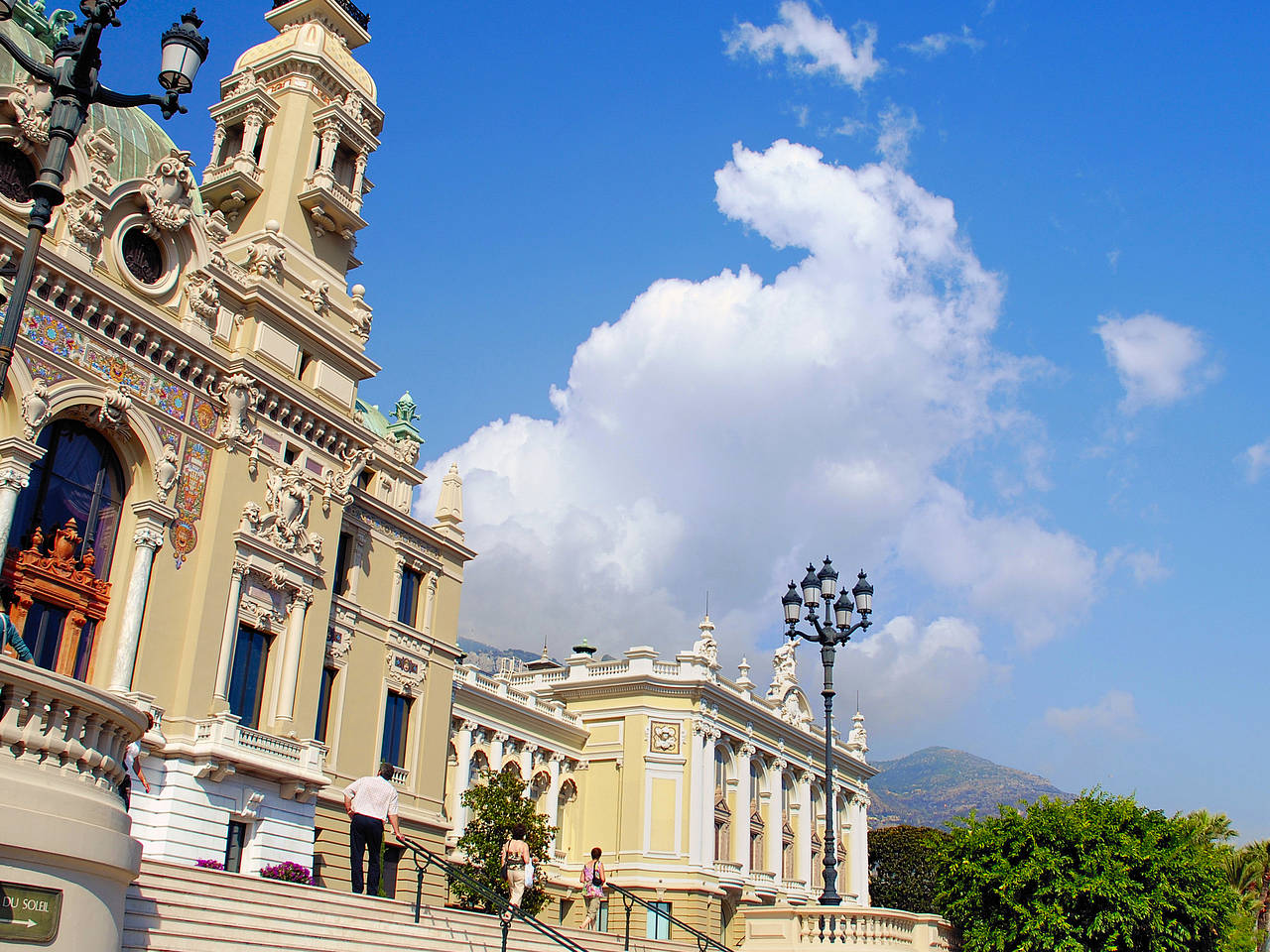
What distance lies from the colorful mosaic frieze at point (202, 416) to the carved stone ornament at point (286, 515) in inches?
86.6

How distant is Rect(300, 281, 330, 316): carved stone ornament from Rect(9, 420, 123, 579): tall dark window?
8.66 meters

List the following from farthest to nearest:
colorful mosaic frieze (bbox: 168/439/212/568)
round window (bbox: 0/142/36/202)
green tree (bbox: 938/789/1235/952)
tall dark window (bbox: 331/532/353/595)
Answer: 1. tall dark window (bbox: 331/532/353/595)
2. green tree (bbox: 938/789/1235/952)
3. colorful mosaic frieze (bbox: 168/439/212/568)
4. round window (bbox: 0/142/36/202)

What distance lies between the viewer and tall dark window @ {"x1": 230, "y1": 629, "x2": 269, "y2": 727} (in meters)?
29.0

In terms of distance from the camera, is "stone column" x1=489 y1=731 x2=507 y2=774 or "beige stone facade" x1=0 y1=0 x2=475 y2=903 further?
"stone column" x1=489 y1=731 x2=507 y2=774

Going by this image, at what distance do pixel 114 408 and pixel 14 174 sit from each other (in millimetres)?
5604

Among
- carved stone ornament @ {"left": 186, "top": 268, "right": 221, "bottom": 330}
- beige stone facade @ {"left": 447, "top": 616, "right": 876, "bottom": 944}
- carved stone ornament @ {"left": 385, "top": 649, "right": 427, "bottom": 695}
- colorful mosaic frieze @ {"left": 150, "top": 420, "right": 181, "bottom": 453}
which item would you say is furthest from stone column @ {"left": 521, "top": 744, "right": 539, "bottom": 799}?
carved stone ornament @ {"left": 186, "top": 268, "right": 221, "bottom": 330}

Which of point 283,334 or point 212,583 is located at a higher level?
point 283,334

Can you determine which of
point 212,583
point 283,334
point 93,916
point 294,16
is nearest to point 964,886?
point 212,583

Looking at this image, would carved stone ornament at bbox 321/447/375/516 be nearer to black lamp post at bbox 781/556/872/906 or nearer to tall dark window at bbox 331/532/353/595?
tall dark window at bbox 331/532/353/595

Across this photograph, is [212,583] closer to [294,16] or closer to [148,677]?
[148,677]

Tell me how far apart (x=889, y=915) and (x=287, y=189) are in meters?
26.4

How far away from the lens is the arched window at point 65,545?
2442 cm

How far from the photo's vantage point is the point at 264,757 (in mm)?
27922

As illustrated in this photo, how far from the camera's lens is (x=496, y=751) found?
50094 mm
